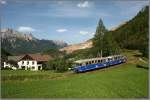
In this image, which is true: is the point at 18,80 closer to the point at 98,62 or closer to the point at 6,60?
the point at 98,62

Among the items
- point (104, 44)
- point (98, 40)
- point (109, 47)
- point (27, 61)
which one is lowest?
point (27, 61)

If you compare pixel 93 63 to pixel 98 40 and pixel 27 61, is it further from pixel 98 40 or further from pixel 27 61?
pixel 27 61

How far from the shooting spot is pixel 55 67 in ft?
126

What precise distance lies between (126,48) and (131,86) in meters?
44.8

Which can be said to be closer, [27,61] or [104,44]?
[104,44]

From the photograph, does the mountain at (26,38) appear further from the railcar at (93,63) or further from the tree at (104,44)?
the tree at (104,44)

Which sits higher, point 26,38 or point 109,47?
point 26,38

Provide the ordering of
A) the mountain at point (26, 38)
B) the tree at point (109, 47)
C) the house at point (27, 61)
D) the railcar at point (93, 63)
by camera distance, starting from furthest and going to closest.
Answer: the house at point (27, 61) → the tree at point (109, 47) → the railcar at point (93, 63) → the mountain at point (26, 38)

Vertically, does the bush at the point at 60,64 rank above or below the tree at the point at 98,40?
below

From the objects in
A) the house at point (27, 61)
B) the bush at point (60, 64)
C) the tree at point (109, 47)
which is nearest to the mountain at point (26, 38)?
the bush at point (60, 64)

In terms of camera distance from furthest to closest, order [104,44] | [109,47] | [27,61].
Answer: [27,61]
[104,44]
[109,47]

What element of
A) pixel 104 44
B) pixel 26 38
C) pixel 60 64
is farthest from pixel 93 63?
pixel 26 38

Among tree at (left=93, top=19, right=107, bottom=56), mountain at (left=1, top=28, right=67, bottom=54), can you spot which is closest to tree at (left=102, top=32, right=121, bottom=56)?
tree at (left=93, top=19, right=107, bottom=56)

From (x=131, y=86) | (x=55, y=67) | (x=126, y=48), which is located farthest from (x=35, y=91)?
(x=126, y=48)
